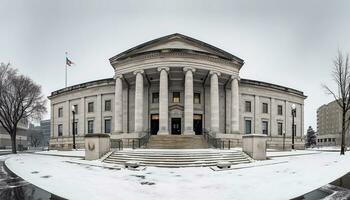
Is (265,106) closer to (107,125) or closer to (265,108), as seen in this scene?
(265,108)

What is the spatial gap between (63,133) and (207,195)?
46231 mm

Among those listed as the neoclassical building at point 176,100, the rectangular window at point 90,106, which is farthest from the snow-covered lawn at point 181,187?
the rectangular window at point 90,106

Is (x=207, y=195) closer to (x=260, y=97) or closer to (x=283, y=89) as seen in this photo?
(x=260, y=97)

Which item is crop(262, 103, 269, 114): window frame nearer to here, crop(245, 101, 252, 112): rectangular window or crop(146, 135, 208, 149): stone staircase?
crop(245, 101, 252, 112): rectangular window

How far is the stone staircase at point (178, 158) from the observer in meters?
16.5

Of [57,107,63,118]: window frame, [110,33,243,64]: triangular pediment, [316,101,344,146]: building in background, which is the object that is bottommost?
[316,101,344,146]: building in background

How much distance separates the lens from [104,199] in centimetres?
775

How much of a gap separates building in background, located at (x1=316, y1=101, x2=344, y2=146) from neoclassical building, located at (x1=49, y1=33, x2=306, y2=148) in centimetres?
7603

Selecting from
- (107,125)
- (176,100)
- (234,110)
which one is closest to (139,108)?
(176,100)

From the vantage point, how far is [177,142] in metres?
26.5

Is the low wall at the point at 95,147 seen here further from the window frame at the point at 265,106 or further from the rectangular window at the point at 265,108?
the rectangular window at the point at 265,108

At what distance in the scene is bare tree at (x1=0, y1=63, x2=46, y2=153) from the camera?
3662 centimetres

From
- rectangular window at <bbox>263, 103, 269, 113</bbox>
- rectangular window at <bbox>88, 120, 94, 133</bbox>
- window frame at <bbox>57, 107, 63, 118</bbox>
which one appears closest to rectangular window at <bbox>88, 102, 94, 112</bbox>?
rectangular window at <bbox>88, 120, 94, 133</bbox>

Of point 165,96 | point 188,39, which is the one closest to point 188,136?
point 165,96
